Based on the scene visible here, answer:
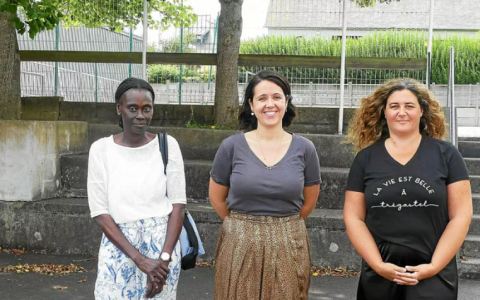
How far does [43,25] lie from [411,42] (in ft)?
19.4

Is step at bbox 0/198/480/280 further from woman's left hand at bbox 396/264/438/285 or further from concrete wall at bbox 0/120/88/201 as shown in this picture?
woman's left hand at bbox 396/264/438/285

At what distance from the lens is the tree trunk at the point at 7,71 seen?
8.66 m

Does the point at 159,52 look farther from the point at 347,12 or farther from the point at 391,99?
the point at 391,99

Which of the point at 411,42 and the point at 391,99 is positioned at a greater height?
the point at 411,42

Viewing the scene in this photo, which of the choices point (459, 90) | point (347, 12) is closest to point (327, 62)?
point (347, 12)

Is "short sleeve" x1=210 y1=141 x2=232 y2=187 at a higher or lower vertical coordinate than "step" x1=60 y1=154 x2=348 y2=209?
higher

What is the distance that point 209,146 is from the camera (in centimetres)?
878

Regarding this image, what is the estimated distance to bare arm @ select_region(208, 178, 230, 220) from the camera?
12.8 ft

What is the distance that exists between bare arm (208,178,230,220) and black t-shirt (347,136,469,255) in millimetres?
871

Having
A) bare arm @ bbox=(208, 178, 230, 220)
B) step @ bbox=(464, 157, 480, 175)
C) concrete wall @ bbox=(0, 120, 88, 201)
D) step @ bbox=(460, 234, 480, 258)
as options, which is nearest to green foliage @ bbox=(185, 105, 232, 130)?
concrete wall @ bbox=(0, 120, 88, 201)

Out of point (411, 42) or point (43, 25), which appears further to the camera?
point (411, 42)

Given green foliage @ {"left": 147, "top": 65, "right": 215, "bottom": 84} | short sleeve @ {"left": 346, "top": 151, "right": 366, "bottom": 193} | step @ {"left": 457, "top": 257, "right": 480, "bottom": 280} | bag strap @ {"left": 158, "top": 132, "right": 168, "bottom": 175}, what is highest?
green foliage @ {"left": 147, "top": 65, "right": 215, "bottom": 84}

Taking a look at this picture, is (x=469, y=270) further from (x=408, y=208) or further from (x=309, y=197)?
(x=408, y=208)

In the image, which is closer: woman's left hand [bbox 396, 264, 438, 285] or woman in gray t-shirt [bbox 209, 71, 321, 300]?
woman's left hand [bbox 396, 264, 438, 285]
